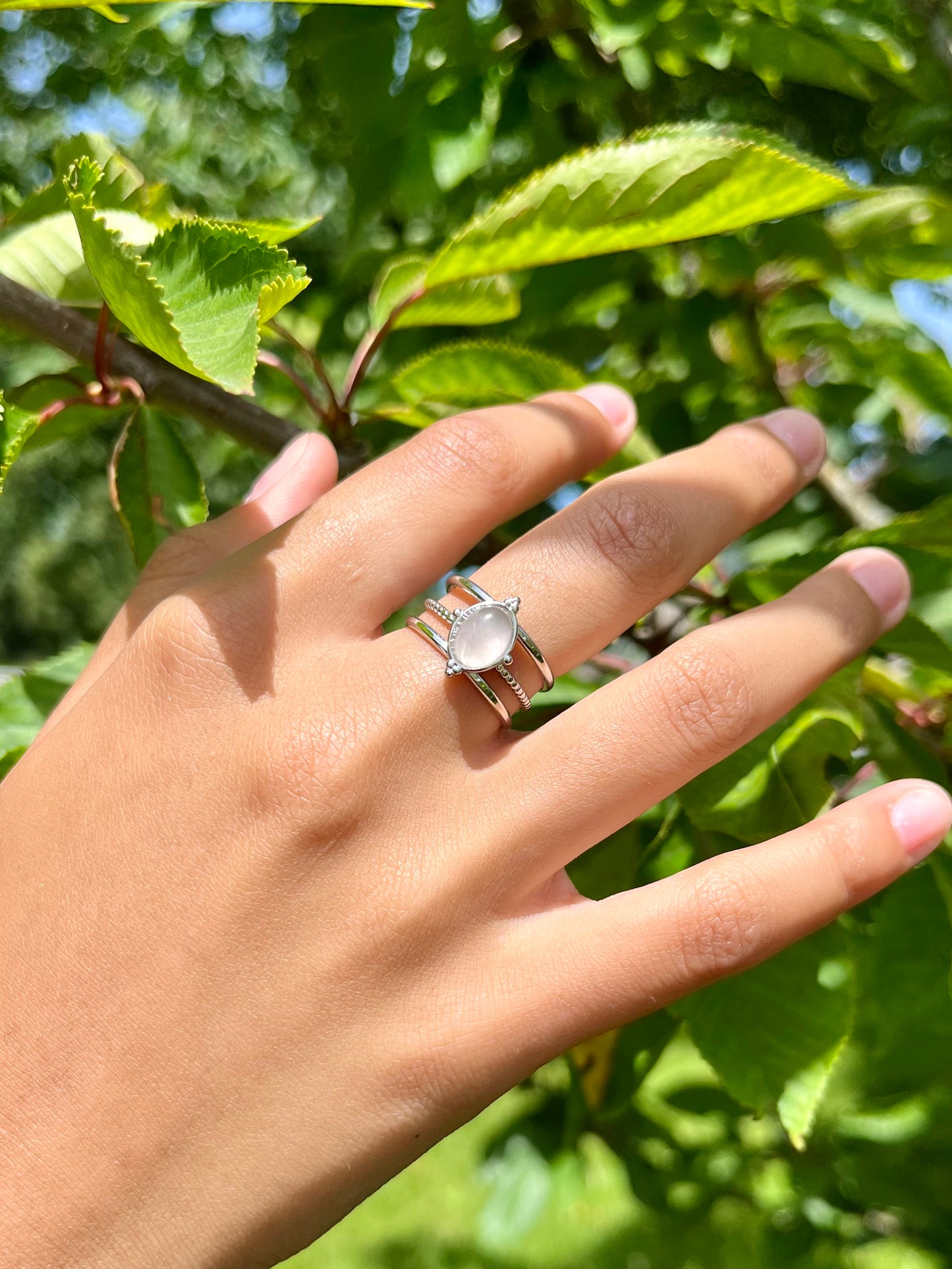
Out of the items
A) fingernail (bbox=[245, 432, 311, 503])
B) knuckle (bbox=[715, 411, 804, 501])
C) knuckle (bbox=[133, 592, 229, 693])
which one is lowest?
knuckle (bbox=[715, 411, 804, 501])

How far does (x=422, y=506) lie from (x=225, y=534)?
7.6 inches

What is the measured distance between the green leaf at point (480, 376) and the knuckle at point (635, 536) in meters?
0.23

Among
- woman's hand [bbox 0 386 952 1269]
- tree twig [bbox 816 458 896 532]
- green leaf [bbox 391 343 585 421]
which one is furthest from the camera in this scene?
tree twig [bbox 816 458 896 532]

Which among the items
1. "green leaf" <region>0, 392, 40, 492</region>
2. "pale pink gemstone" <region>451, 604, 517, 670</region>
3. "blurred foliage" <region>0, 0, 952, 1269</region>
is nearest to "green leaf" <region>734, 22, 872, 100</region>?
"blurred foliage" <region>0, 0, 952, 1269</region>

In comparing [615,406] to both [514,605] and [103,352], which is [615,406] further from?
[103,352]

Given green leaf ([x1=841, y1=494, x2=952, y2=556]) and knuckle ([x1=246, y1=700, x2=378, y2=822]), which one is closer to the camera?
knuckle ([x1=246, y1=700, x2=378, y2=822])

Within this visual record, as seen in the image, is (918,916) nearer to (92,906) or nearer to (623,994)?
(623,994)

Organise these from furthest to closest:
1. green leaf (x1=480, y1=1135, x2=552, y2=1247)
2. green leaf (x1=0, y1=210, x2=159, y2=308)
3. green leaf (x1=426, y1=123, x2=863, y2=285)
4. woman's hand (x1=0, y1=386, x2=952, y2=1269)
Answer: green leaf (x1=480, y1=1135, x2=552, y2=1247) < green leaf (x1=0, y1=210, x2=159, y2=308) < green leaf (x1=426, y1=123, x2=863, y2=285) < woman's hand (x1=0, y1=386, x2=952, y2=1269)

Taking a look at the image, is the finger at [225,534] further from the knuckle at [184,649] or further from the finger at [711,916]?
the finger at [711,916]

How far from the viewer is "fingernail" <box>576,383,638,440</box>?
937 mm

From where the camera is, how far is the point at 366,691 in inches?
29.4

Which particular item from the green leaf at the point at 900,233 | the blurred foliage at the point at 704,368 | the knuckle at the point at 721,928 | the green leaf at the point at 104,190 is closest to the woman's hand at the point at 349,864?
the knuckle at the point at 721,928

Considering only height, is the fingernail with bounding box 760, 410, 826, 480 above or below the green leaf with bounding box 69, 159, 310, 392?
below

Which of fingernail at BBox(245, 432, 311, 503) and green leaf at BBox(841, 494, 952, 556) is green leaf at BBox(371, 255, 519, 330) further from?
green leaf at BBox(841, 494, 952, 556)
